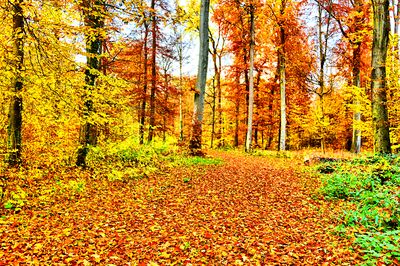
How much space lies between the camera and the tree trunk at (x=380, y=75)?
7504mm

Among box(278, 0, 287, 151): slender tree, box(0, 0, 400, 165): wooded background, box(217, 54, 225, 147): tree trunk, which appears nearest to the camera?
box(0, 0, 400, 165): wooded background

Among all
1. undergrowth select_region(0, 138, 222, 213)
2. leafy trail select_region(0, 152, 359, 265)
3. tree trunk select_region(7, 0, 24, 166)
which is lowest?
leafy trail select_region(0, 152, 359, 265)

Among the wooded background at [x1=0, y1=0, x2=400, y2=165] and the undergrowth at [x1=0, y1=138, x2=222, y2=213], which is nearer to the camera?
the undergrowth at [x1=0, y1=138, x2=222, y2=213]

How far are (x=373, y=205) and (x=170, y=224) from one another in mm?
4328

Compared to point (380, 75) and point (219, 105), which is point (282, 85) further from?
point (380, 75)

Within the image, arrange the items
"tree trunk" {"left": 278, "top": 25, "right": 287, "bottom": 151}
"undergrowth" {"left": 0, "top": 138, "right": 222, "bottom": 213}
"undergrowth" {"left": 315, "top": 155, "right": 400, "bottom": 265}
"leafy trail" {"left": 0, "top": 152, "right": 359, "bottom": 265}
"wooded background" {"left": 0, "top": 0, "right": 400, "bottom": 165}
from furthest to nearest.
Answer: "tree trunk" {"left": 278, "top": 25, "right": 287, "bottom": 151}
"wooded background" {"left": 0, "top": 0, "right": 400, "bottom": 165}
"undergrowth" {"left": 0, "top": 138, "right": 222, "bottom": 213}
"leafy trail" {"left": 0, "top": 152, "right": 359, "bottom": 265}
"undergrowth" {"left": 315, "top": 155, "right": 400, "bottom": 265}

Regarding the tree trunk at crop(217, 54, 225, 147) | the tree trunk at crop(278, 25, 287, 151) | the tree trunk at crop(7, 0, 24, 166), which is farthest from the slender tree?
the tree trunk at crop(7, 0, 24, 166)

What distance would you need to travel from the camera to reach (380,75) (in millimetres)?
7551

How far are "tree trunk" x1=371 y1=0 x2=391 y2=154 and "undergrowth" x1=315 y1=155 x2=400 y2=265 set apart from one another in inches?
23.9

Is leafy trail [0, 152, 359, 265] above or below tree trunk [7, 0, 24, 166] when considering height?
below

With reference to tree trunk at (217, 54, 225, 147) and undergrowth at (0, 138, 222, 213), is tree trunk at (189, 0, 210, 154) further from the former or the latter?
tree trunk at (217, 54, 225, 147)

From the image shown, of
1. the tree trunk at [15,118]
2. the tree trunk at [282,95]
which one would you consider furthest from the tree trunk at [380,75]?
the tree trunk at [15,118]

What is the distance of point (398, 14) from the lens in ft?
58.9

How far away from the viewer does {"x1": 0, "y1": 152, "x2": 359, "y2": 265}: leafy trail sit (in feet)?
13.9
